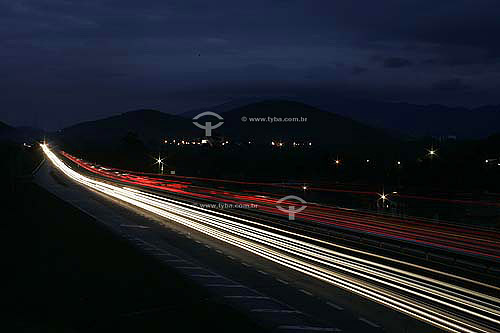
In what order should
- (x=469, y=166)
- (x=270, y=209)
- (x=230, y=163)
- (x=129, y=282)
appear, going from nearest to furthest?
(x=129, y=282) < (x=270, y=209) < (x=469, y=166) < (x=230, y=163)

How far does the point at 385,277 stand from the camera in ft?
63.0

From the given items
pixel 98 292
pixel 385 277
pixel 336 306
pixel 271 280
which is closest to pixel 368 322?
pixel 336 306

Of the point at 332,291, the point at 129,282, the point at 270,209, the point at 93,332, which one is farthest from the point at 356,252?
the point at 270,209

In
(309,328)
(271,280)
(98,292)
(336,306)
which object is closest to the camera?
(309,328)

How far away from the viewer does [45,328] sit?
542 inches

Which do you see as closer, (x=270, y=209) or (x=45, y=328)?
(x=45, y=328)

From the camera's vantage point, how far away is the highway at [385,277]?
14938mm

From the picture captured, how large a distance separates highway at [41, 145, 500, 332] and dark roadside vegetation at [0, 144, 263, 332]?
4.51m

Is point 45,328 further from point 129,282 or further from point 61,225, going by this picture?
point 61,225

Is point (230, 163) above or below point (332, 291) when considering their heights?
above

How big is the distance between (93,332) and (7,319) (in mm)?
2265

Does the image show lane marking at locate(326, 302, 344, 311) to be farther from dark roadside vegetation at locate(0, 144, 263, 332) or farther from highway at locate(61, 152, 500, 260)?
highway at locate(61, 152, 500, 260)

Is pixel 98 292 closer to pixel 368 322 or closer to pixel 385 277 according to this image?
pixel 368 322

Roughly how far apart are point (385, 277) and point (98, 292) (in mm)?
8995
